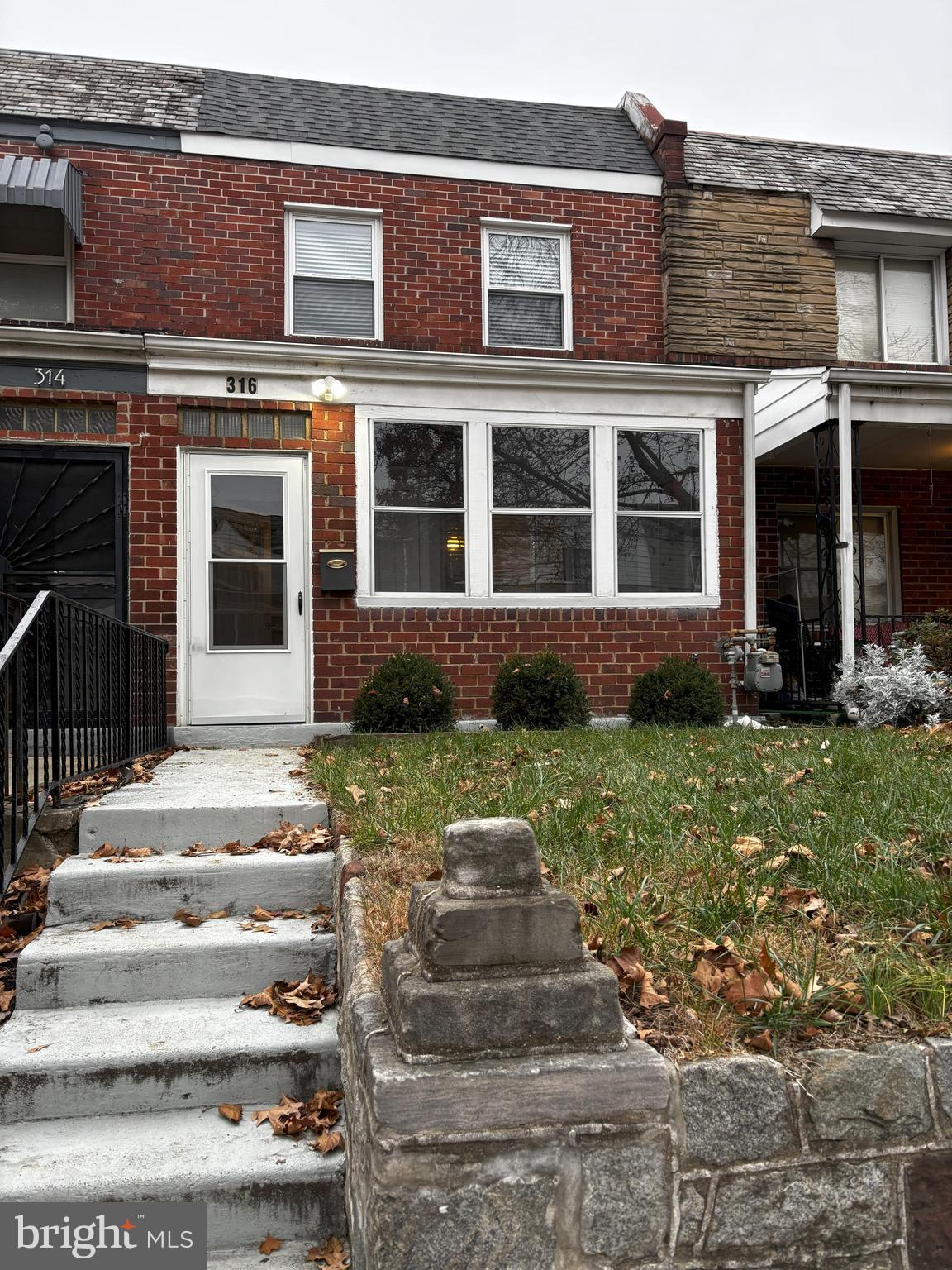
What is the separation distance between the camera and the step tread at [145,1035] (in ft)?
9.27

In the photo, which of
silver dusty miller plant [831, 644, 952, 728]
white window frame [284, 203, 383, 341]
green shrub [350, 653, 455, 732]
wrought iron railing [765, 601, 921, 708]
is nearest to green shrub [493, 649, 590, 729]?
green shrub [350, 653, 455, 732]

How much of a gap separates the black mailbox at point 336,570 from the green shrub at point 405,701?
41.7 inches

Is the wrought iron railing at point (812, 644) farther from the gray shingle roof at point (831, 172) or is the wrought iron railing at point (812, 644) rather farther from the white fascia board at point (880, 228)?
the gray shingle roof at point (831, 172)

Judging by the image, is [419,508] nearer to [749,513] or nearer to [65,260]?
[749,513]

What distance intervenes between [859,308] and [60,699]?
10.8m

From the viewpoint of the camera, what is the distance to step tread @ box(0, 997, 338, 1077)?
111 inches

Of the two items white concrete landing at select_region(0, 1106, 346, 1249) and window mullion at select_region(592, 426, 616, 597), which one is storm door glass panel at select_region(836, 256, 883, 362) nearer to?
window mullion at select_region(592, 426, 616, 597)

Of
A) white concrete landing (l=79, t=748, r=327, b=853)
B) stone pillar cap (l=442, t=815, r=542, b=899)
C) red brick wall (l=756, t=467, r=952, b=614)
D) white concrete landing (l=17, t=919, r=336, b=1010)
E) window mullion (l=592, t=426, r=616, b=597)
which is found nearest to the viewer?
stone pillar cap (l=442, t=815, r=542, b=899)

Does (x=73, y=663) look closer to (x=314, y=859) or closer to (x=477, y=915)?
(x=314, y=859)

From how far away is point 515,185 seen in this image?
10.2m

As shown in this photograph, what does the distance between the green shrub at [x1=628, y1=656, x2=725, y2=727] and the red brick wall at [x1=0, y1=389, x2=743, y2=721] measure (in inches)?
22.9

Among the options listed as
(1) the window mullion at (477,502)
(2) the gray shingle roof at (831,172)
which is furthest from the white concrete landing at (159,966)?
(2) the gray shingle roof at (831,172)

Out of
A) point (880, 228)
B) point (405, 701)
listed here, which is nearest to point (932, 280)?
point (880, 228)

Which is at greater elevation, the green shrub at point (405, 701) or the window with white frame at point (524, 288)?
the window with white frame at point (524, 288)
